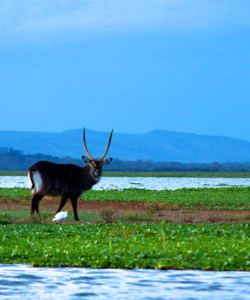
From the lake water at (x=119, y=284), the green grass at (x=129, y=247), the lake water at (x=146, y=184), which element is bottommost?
the lake water at (x=119, y=284)

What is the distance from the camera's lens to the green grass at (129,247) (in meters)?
13.1

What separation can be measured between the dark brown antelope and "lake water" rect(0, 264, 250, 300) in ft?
27.9

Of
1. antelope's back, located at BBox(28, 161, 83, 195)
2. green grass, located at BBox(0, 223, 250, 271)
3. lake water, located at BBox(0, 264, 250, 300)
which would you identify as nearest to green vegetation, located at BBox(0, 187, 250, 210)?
antelope's back, located at BBox(28, 161, 83, 195)

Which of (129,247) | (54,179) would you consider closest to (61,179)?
(54,179)

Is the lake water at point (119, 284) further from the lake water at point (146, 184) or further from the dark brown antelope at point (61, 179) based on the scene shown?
the lake water at point (146, 184)

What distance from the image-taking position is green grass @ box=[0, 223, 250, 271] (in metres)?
13.1

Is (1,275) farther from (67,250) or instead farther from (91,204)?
(91,204)

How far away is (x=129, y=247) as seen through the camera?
14.6 metres

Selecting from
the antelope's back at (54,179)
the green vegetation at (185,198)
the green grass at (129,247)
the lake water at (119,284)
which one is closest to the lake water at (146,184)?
the green vegetation at (185,198)

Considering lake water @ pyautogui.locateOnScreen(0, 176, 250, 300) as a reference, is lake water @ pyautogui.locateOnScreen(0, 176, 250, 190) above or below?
above

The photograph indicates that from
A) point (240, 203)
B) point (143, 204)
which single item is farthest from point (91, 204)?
point (240, 203)

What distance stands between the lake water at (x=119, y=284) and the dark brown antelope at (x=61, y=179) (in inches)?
335

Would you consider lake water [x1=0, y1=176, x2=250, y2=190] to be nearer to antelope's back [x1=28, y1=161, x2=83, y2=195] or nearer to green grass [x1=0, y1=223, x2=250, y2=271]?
antelope's back [x1=28, y1=161, x2=83, y2=195]

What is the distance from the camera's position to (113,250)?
46.8 feet
